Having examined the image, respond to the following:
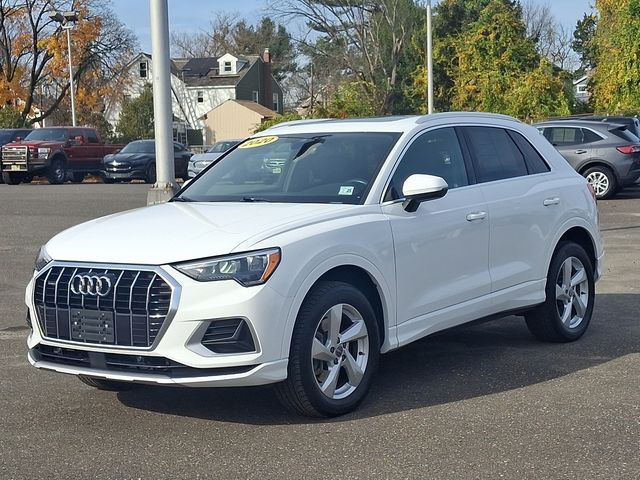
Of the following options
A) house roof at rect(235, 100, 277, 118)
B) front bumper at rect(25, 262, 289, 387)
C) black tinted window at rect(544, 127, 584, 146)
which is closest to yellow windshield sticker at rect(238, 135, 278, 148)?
front bumper at rect(25, 262, 289, 387)

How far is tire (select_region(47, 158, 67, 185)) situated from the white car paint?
83.9ft

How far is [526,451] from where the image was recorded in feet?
16.9

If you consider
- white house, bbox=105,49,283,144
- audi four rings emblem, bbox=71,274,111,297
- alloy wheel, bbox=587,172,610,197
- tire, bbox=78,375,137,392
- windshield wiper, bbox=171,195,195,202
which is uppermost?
white house, bbox=105,49,283,144

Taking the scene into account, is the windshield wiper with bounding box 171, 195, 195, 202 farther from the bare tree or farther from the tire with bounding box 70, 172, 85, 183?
the bare tree

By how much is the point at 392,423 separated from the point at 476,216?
1784 millimetres

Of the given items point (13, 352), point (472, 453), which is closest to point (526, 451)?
A: point (472, 453)

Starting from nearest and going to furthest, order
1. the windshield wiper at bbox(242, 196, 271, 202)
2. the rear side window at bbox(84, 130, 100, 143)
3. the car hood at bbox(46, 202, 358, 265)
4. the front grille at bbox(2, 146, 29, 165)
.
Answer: the car hood at bbox(46, 202, 358, 265)
the windshield wiper at bbox(242, 196, 271, 202)
the front grille at bbox(2, 146, 29, 165)
the rear side window at bbox(84, 130, 100, 143)

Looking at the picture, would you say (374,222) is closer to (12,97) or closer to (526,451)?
(526,451)

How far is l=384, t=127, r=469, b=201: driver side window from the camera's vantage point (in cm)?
661

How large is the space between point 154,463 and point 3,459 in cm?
79

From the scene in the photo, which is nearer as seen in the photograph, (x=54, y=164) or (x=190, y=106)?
(x=54, y=164)

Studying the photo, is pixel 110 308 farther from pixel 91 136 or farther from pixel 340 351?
pixel 91 136

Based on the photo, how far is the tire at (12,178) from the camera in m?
31.7

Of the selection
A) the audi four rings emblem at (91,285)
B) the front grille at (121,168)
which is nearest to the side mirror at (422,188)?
the audi four rings emblem at (91,285)
